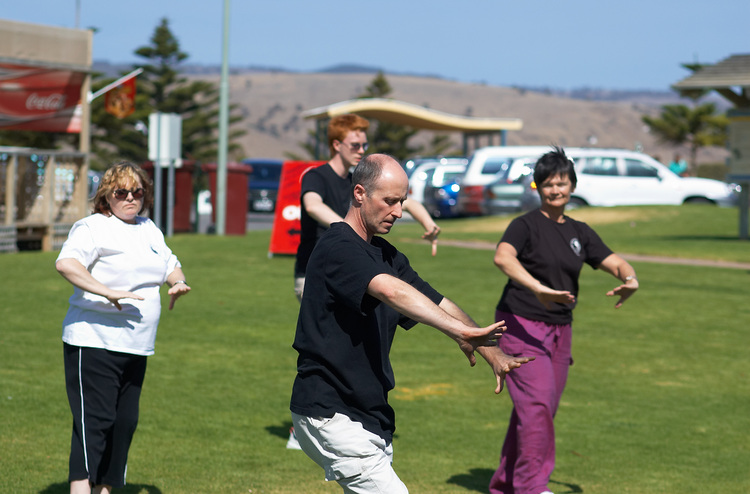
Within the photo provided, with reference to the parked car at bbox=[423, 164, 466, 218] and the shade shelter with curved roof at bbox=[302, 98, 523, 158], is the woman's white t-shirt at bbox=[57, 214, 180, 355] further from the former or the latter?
the shade shelter with curved roof at bbox=[302, 98, 523, 158]

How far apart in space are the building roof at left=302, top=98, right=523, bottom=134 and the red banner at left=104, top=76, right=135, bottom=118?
560 centimetres

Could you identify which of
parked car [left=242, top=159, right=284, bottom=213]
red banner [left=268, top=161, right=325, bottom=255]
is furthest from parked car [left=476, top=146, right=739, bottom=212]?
parked car [left=242, top=159, right=284, bottom=213]

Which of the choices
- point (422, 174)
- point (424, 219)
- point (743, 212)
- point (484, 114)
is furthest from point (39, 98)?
point (484, 114)

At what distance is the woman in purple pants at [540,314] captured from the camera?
5.57 m

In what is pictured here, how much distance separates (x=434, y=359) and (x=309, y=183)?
4.14m

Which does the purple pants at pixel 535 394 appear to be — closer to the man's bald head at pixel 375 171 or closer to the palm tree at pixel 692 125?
the man's bald head at pixel 375 171

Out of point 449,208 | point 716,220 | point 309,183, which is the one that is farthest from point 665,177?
point 309,183

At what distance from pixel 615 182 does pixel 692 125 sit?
42857 mm

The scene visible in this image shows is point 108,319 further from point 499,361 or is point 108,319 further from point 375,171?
point 499,361

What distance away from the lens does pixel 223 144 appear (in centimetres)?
2502

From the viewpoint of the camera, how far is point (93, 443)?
188 inches

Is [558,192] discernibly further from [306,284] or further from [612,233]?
[612,233]

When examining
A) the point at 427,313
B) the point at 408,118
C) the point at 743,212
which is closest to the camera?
the point at 427,313

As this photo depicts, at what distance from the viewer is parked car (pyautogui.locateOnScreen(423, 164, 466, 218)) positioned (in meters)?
30.9
